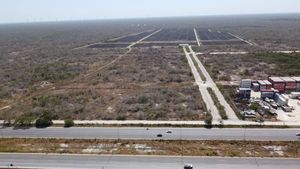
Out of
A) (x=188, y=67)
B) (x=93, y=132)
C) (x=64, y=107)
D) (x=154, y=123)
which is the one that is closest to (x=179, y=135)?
(x=154, y=123)

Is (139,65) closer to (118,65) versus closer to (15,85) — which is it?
(118,65)

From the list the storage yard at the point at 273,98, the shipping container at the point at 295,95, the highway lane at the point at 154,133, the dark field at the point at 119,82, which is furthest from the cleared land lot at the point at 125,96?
the shipping container at the point at 295,95

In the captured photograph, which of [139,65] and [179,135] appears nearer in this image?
[179,135]

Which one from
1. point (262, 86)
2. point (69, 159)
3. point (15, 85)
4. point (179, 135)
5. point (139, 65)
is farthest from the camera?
point (139, 65)

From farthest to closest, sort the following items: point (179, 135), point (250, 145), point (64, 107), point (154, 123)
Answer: point (64, 107), point (154, 123), point (179, 135), point (250, 145)

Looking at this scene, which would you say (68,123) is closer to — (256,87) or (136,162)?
(136,162)

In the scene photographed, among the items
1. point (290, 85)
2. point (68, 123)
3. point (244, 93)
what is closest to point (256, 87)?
point (244, 93)

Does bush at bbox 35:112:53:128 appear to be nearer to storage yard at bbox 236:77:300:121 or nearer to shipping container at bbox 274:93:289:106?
storage yard at bbox 236:77:300:121

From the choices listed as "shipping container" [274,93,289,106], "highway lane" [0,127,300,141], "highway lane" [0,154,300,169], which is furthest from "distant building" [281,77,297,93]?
"highway lane" [0,154,300,169]
